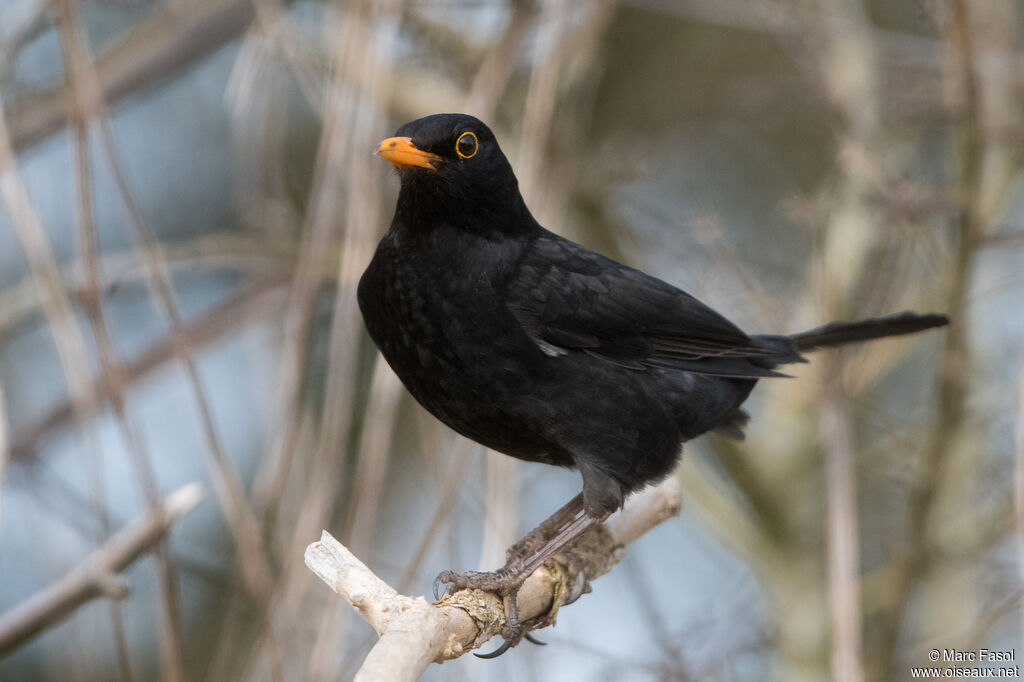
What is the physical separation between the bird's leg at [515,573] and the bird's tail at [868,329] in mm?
1113

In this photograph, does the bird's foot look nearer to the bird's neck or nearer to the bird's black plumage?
the bird's black plumage

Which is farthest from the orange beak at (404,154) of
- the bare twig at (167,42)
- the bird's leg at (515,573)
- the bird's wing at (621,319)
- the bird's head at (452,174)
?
the bare twig at (167,42)

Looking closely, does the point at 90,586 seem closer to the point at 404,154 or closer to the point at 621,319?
the point at 404,154

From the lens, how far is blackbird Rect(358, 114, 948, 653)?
3.05m

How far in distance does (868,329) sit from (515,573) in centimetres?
152

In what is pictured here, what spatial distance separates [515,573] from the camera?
315 centimetres

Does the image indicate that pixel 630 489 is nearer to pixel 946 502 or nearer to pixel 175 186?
pixel 946 502

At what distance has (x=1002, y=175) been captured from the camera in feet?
16.0

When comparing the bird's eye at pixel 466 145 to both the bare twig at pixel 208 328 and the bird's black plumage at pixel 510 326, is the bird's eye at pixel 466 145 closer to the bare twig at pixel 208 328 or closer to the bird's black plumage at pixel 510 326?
the bird's black plumage at pixel 510 326

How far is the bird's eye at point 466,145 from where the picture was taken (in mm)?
3154

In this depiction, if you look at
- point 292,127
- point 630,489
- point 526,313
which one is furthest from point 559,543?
point 292,127

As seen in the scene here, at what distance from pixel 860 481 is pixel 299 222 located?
3.70m

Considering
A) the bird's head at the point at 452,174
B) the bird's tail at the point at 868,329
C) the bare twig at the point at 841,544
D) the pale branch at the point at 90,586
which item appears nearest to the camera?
the pale branch at the point at 90,586

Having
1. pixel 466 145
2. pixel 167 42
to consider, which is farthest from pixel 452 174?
pixel 167 42
